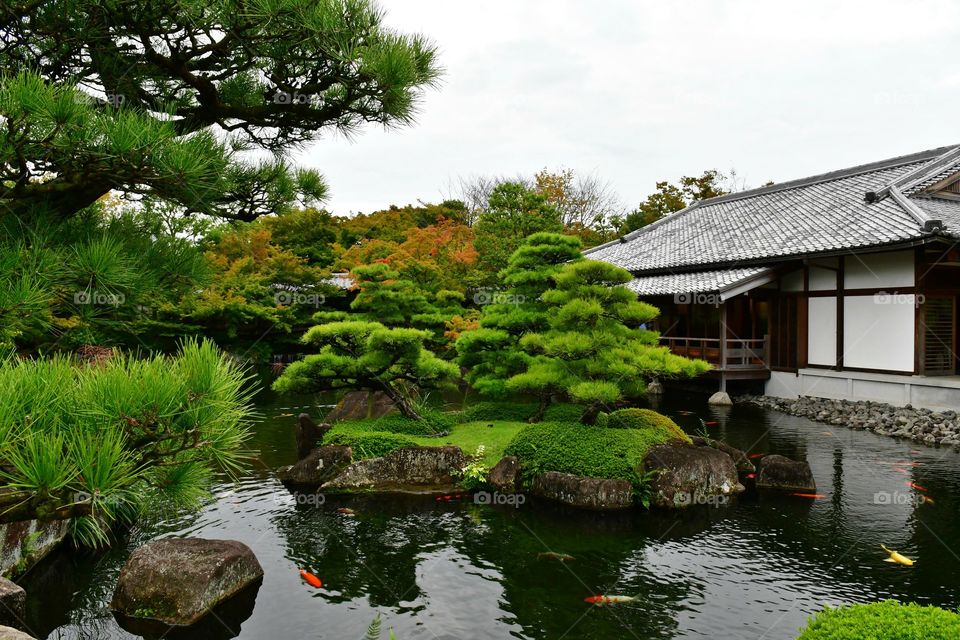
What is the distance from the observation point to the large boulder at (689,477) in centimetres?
853

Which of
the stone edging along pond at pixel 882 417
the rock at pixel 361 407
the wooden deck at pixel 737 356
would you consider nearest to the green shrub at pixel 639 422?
the rock at pixel 361 407

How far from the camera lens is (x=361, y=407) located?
513 inches

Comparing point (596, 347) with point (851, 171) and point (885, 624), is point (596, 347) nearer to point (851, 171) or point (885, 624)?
point (885, 624)

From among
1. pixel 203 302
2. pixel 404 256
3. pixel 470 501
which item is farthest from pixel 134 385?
pixel 203 302

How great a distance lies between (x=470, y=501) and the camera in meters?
8.72

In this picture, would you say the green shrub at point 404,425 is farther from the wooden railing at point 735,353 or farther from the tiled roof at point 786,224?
the tiled roof at point 786,224

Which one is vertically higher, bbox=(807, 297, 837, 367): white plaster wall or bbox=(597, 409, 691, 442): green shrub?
bbox=(807, 297, 837, 367): white plaster wall

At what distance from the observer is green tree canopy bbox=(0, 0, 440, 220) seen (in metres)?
3.56

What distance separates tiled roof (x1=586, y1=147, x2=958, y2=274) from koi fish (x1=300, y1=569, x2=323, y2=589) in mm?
13780

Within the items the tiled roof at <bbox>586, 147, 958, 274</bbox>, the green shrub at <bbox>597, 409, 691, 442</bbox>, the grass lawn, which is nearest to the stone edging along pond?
the tiled roof at <bbox>586, 147, 958, 274</bbox>

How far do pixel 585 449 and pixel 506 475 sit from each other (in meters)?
1.23

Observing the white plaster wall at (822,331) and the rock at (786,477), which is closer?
the rock at (786,477)
